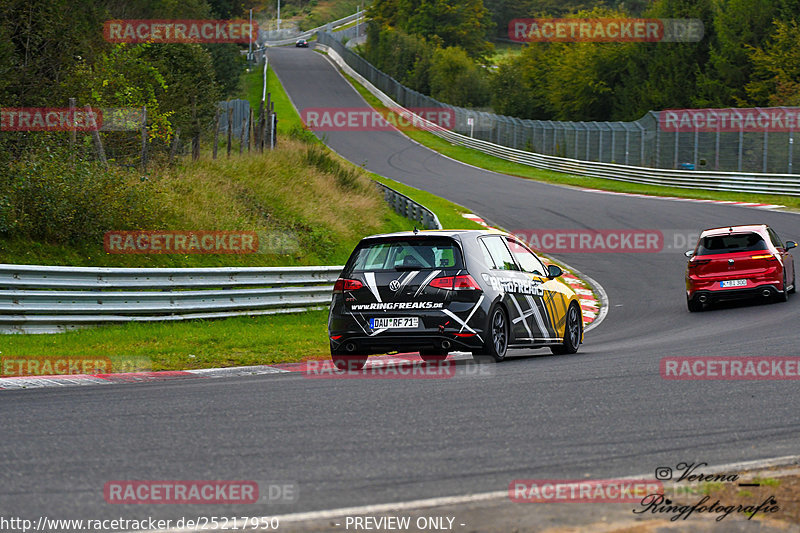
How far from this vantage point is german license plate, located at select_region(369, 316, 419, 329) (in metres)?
10.9

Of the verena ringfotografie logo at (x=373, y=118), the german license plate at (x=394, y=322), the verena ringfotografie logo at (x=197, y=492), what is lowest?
the verena ringfotografie logo at (x=373, y=118)

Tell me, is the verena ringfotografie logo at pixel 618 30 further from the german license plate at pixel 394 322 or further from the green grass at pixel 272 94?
the german license plate at pixel 394 322

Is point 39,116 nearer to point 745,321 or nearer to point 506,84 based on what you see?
point 745,321

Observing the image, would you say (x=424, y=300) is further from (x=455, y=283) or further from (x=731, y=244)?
(x=731, y=244)

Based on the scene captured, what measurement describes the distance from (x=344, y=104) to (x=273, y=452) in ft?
262

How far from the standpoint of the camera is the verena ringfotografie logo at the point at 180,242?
17.5 m

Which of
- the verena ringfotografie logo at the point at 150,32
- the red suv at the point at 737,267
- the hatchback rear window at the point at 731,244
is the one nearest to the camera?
the red suv at the point at 737,267

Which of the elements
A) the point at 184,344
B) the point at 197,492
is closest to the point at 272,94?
the point at 184,344

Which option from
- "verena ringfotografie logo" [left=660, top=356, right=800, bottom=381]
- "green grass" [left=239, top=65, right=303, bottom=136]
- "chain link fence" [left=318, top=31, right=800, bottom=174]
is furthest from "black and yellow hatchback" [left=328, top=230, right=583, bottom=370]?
"green grass" [left=239, top=65, right=303, bottom=136]

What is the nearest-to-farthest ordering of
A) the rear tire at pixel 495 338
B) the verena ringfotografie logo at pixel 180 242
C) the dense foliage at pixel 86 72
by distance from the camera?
the rear tire at pixel 495 338, the verena ringfotografie logo at pixel 180 242, the dense foliage at pixel 86 72

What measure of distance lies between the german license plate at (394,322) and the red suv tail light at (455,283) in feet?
1.47

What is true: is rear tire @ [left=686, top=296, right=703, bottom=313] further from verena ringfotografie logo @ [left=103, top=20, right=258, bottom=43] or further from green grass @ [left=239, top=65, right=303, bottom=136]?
green grass @ [left=239, top=65, right=303, bottom=136]

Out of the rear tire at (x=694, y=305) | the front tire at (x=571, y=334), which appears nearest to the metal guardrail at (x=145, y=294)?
the front tire at (x=571, y=334)

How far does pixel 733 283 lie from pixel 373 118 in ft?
203
